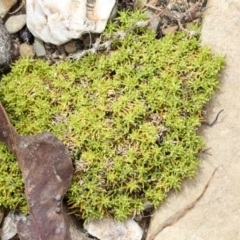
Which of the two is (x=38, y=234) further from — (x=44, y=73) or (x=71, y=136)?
(x=44, y=73)

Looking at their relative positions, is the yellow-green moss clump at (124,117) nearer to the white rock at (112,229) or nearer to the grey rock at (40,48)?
the white rock at (112,229)

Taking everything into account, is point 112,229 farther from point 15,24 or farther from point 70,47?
point 15,24

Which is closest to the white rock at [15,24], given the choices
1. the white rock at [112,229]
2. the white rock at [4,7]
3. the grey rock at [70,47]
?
the white rock at [4,7]

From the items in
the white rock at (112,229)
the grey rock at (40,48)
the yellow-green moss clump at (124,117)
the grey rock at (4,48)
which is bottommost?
the white rock at (112,229)

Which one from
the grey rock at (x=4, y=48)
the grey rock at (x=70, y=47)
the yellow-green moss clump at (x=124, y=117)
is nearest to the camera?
the yellow-green moss clump at (x=124, y=117)

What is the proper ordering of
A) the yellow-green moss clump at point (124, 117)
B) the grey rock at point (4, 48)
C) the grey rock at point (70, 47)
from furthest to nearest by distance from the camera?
the grey rock at point (70, 47) → the grey rock at point (4, 48) → the yellow-green moss clump at point (124, 117)

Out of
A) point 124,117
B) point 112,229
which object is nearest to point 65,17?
point 124,117

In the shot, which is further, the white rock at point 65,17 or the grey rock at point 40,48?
the grey rock at point 40,48
